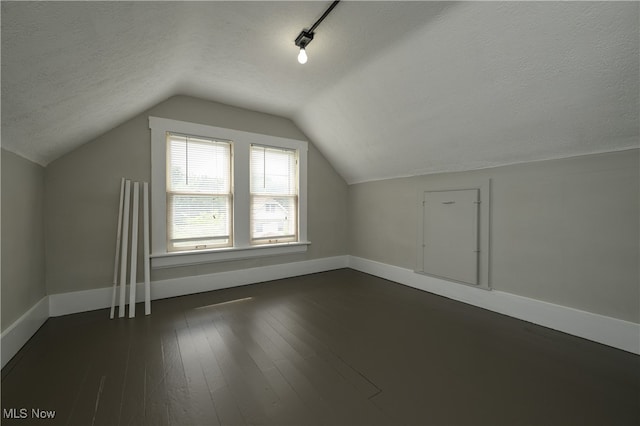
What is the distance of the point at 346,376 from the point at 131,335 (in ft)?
6.39

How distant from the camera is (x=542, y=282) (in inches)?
98.4

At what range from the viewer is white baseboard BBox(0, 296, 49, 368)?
1.79 metres

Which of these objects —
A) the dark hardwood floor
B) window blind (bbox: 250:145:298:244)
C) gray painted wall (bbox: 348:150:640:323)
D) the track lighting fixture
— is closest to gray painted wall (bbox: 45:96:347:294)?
the dark hardwood floor

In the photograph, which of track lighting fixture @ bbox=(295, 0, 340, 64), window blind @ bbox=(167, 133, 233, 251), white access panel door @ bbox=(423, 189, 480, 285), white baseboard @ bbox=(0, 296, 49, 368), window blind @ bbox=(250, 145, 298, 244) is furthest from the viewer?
window blind @ bbox=(250, 145, 298, 244)

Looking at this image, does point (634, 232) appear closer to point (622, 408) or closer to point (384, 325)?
point (622, 408)

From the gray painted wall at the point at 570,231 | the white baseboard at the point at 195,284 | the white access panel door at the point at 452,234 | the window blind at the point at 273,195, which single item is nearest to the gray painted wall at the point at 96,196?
the white baseboard at the point at 195,284

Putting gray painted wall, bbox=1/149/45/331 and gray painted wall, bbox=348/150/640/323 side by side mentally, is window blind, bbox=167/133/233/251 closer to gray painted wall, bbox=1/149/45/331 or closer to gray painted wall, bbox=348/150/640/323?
gray painted wall, bbox=1/149/45/331

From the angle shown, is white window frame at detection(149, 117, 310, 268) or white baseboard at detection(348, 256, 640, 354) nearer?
white baseboard at detection(348, 256, 640, 354)

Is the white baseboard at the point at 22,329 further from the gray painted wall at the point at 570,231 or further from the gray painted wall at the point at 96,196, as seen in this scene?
the gray painted wall at the point at 570,231

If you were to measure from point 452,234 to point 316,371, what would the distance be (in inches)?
94.7

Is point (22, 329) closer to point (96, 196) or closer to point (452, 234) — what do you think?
point (96, 196)

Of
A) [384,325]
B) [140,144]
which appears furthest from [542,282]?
[140,144]

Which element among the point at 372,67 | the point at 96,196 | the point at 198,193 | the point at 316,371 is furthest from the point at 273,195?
the point at 316,371

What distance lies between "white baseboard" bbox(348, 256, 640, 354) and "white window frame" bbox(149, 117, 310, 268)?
6.93 feet
